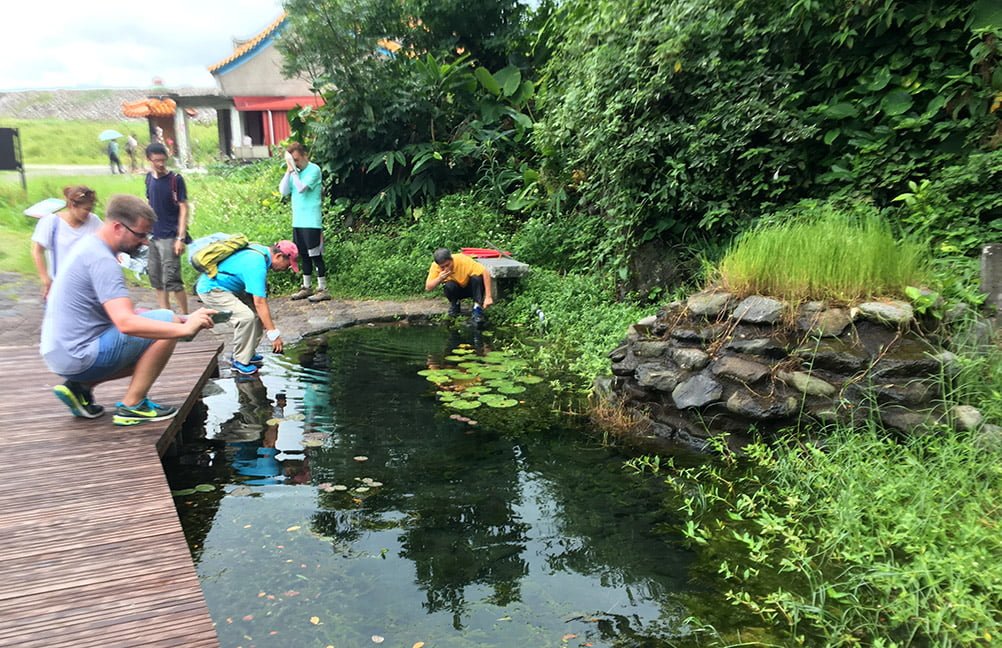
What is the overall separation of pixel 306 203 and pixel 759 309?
6309mm

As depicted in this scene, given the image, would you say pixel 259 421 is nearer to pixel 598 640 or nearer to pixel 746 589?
pixel 598 640

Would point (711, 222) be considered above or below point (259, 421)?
above

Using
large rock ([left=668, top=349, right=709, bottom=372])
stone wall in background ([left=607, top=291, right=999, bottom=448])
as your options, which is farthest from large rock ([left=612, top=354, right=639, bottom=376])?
large rock ([left=668, top=349, right=709, bottom=372])

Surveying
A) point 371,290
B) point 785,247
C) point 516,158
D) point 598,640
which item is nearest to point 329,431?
point 598,640

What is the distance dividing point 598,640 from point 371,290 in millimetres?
7644

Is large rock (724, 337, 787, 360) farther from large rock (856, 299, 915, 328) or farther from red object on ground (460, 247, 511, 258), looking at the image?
red object on ground (460, 247, 511, 258)

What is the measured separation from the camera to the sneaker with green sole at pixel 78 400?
13.5 feet

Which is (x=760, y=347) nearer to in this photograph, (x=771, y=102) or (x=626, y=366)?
(x=626, y=366)

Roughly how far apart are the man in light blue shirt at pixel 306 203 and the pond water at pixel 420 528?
374 centimetres

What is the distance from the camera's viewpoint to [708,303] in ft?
16.9

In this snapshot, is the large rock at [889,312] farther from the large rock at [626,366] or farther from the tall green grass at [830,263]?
the large rock at [626,366]

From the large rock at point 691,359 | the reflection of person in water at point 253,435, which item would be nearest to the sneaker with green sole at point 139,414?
the reflection of person in water at point 253,435

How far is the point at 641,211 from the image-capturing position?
7055 millimetres

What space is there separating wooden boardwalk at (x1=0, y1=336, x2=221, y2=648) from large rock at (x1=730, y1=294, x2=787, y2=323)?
379 cm
